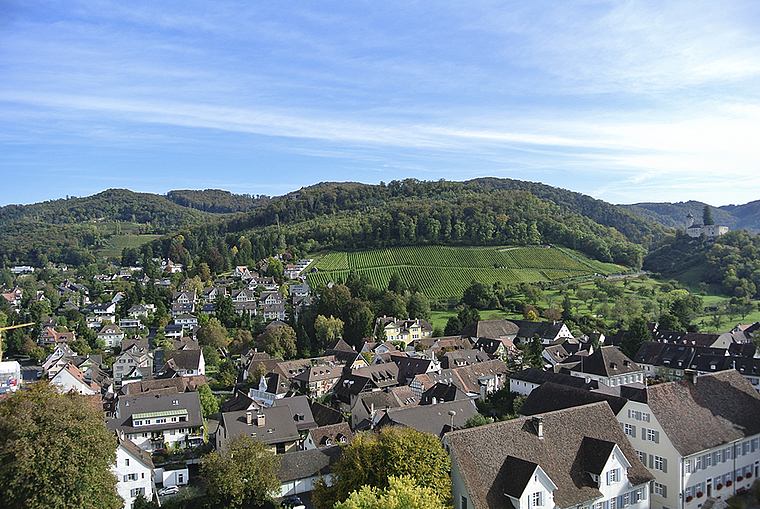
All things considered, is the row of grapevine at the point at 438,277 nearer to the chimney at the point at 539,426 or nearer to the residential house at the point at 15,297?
the residential house at the point at 15,297

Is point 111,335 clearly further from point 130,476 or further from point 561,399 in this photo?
point 561,399

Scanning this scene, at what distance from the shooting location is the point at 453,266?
102 m

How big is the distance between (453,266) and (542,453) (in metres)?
82.4

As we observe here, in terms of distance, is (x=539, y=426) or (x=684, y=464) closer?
(x=539, y=426)

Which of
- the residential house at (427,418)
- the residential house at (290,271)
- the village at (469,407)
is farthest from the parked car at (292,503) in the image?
the residential house at (290,271)

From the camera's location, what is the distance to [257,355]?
62.5 meters

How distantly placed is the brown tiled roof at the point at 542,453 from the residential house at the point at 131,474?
65.7 ft

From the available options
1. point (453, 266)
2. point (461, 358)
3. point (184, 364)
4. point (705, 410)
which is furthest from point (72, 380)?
point (453, 266)

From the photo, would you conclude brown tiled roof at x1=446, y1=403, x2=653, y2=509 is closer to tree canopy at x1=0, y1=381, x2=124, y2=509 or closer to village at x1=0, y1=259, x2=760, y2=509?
village at x1=0, y1=259, x2=760, y2=509

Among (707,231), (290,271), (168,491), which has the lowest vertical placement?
(168,491)

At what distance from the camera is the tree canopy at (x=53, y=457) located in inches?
866

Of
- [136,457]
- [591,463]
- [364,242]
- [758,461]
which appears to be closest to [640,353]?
[758,461]

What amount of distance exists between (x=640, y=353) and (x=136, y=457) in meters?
48.1

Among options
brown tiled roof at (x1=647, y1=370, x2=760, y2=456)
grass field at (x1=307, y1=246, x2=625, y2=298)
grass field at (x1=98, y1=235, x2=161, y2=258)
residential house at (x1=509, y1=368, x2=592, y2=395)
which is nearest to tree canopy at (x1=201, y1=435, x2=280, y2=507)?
brown tiled roof at (x1=647, y1=370, x2=760, y2=456)
